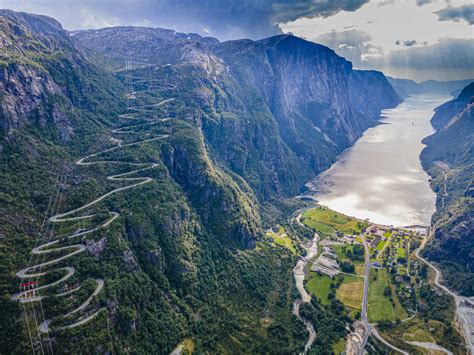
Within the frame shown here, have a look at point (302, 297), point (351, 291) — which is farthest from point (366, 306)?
point (302, 297)

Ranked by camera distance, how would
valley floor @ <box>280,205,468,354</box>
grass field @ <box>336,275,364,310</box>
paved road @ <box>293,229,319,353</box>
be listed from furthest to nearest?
1. grass field @ <box>336,275,364,310</box>
2. paved road @ <box>293,229,319,353</box>
3. valley floor @ <box>280,205,468,354</box>

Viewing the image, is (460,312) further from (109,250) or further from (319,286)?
(109,250)

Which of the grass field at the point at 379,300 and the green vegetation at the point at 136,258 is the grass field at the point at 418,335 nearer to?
the grass field at the point at 379,300

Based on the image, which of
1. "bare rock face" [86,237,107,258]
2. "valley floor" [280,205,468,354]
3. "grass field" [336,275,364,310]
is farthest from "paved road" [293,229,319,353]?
"bare rock face" [86,237,107,258]

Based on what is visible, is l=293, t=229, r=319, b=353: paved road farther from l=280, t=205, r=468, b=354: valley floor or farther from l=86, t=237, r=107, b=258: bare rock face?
l=86, t=237, r=107, b=258: bare rock face

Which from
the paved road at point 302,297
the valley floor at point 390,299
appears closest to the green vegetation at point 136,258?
the paved road at point 302,297

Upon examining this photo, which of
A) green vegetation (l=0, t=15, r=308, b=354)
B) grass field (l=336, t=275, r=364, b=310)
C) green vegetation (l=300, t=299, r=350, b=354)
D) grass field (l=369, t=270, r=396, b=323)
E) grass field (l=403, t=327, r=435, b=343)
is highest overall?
green vegetation (l=0, t=15, r=308, b=354)
